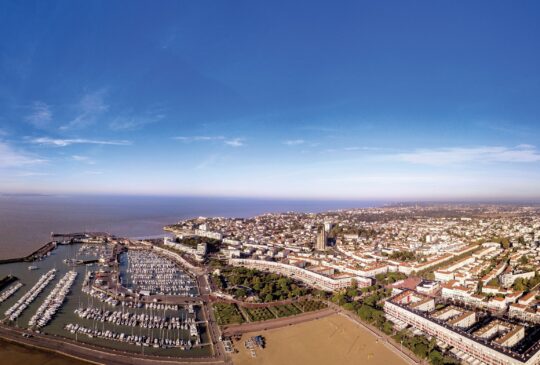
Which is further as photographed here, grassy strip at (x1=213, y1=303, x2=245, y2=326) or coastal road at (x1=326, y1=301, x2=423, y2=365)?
grassy strip at (x1=213, y1=303, x2=245, y2=326)

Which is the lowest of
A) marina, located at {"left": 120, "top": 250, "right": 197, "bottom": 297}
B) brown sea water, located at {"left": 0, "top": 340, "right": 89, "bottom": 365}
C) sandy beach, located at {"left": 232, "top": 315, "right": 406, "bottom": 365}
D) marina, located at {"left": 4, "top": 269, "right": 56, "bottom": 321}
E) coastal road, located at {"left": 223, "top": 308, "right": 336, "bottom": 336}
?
sandy beach, located at {"left": 232, "top": 315, "right": 406, "bottom": 365}

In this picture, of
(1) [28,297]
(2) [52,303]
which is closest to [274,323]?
(2) [52,303]

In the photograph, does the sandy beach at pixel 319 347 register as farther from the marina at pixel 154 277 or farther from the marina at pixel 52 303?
the marina at pixel 52 303

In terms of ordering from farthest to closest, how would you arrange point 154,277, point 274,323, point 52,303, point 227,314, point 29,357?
point 154,277
point 52,303
point 227,314
point 274,323
point 29,357

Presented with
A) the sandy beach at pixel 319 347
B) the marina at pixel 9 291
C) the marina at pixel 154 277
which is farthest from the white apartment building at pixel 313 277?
the marina at pixel 9 291

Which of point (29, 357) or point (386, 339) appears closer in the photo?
point (29, 357)

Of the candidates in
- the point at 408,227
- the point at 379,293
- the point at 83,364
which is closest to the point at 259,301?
the point at 379,293

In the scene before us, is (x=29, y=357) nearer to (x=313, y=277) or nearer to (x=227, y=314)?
(x=227, y=314)

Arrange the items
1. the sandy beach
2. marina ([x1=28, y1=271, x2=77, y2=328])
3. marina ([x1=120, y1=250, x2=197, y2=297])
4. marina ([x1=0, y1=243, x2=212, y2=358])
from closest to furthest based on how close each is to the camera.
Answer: the sandy beach, marina ([x1=0, y1=243, x2=212, y2=358]), marina ([x1=28, y1=271, x2=77, y2=328]), marina ([x1=120, y1=250, x2=197, y2=297])

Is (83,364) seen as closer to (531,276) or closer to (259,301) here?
(259,301)

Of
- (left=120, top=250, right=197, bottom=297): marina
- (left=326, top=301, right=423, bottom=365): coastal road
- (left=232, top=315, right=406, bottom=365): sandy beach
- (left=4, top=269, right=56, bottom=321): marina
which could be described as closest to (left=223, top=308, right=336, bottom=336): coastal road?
(left=232, top=315, right=406, bottom=365): sandy beach

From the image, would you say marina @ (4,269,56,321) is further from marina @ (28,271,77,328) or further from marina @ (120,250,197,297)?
marina @ (120,250,197,297)
